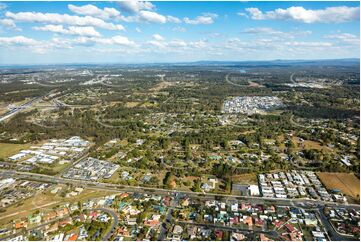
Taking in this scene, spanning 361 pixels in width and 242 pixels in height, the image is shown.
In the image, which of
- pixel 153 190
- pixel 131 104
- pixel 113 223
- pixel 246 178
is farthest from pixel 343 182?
pixel 131 104

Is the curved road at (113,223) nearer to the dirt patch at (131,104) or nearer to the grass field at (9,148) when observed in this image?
the grass field at (9,148)

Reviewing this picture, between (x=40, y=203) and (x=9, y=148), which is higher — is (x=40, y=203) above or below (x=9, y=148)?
above

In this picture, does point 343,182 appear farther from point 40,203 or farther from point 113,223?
point 40,203

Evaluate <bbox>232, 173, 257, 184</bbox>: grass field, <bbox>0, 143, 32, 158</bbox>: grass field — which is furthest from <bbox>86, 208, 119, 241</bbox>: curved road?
<bbox>0, 143, 32, 158</bbox>: grass field

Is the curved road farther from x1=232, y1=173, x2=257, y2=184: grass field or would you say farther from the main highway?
x1=232, y1=173, x2=257, y2=184: grass field

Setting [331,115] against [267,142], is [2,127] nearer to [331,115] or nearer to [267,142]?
[267,142]

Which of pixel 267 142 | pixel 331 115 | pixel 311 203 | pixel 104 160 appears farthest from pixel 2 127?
pixel 331 115
